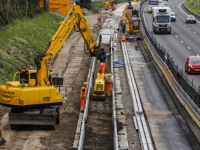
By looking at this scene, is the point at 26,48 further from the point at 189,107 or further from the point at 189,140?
the point at 189,140

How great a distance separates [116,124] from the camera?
21.8m

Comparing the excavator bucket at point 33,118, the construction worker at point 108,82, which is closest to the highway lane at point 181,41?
the construction worker at point 108,82

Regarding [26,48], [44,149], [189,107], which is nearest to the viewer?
[44,149]

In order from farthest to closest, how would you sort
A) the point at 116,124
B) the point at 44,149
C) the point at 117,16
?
the point at 117,16 < the point at 116,124 < the point at 44,149

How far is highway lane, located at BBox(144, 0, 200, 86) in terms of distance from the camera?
146 ft

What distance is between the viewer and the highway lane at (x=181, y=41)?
Result: 44416 millimetres

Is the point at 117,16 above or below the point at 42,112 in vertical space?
below

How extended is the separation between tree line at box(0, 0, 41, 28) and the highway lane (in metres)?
15.8

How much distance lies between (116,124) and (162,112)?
15.6 ft

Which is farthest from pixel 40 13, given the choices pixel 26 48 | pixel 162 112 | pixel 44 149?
pixel 44 149

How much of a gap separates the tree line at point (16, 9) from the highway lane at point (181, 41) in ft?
52.0

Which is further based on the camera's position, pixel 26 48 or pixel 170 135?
pixel 26 48

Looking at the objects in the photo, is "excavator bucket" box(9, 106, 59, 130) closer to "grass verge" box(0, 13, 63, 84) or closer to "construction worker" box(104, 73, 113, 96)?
"construction worker" box(104, 73, 113, 96)

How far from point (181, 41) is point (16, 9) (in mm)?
19518
